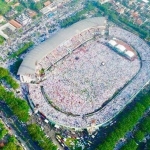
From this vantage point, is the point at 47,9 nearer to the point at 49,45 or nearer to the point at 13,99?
the point at 49,45

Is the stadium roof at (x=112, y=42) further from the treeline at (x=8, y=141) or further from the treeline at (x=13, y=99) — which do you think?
the treeline at (x=8, y=141)

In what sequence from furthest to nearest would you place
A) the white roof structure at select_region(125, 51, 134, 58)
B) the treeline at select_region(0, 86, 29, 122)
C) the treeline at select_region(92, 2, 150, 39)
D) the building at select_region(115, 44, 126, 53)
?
the treeline at select_region(92, 2, 150, 39) → the building at select_region(115, 44, 126, 53) → the white roof structure at select_region(125, 51, 134, 58) → the treeline at select_region(0, 86, 29, 122)

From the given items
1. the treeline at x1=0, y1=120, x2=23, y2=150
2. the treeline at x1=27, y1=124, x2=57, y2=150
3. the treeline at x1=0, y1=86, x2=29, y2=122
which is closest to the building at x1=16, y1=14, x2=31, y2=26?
the treeline at x1=0, y1=86, x2=29, y2=122

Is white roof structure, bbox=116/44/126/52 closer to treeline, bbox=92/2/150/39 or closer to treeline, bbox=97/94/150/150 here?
treeline, bbox=92/2/150/39

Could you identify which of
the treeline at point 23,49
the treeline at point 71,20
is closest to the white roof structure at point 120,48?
the treeline at point 71,20

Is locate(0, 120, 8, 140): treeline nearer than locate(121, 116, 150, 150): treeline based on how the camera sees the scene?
No

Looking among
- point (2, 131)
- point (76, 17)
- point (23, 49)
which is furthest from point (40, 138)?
point (76, 17)

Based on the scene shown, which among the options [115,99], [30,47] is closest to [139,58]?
[115,99]
